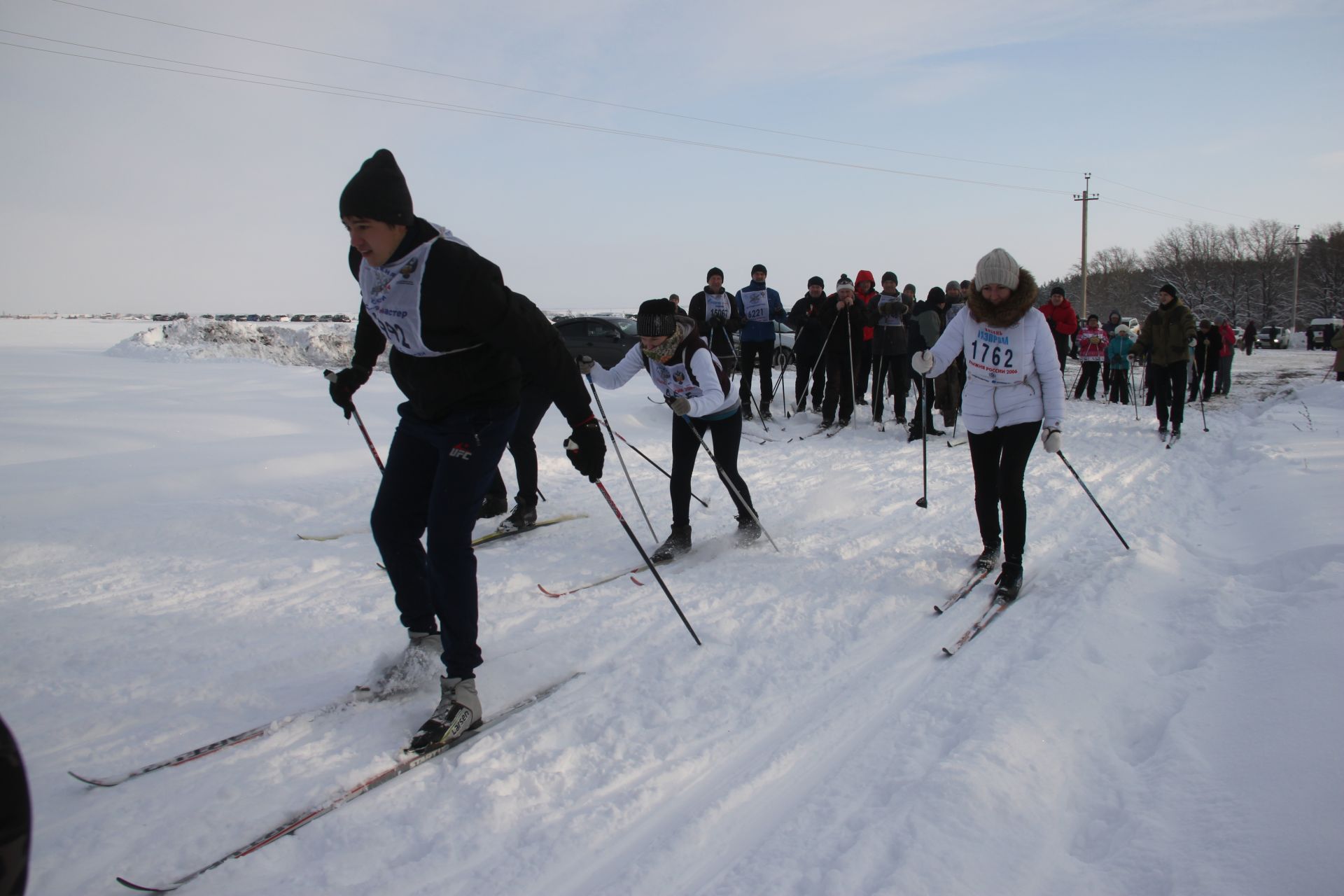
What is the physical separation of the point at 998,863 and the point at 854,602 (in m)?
2.12

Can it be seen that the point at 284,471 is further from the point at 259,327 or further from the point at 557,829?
the point at 259,327

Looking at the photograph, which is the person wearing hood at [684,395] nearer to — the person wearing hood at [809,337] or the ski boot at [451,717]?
the ski boot at [451,717]

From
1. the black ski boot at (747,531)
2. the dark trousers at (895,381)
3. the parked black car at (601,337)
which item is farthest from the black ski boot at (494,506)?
the parked black car at (601,337)

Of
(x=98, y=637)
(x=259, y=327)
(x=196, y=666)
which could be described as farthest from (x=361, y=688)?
(x=259, y=327)

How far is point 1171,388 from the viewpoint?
942cm

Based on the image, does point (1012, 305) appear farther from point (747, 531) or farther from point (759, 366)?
point (759, 366)

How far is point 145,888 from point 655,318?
3.58 metres

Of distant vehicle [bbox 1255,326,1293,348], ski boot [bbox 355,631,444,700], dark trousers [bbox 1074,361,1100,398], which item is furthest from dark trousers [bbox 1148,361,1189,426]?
distant vehicle [bbox 1255,326,1293,348]

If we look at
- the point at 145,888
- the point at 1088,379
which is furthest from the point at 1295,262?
the point at 145,888

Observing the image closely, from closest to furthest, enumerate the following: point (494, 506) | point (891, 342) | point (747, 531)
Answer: point (747, 531) → point (494, 506) → point (891, 342)

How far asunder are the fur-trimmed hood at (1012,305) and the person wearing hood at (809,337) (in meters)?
6.30

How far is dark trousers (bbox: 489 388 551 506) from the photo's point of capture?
548 centimetres

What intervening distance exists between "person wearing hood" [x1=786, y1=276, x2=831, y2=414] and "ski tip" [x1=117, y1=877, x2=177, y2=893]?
31.5ft

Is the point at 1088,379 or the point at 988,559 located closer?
the point at 988,559
